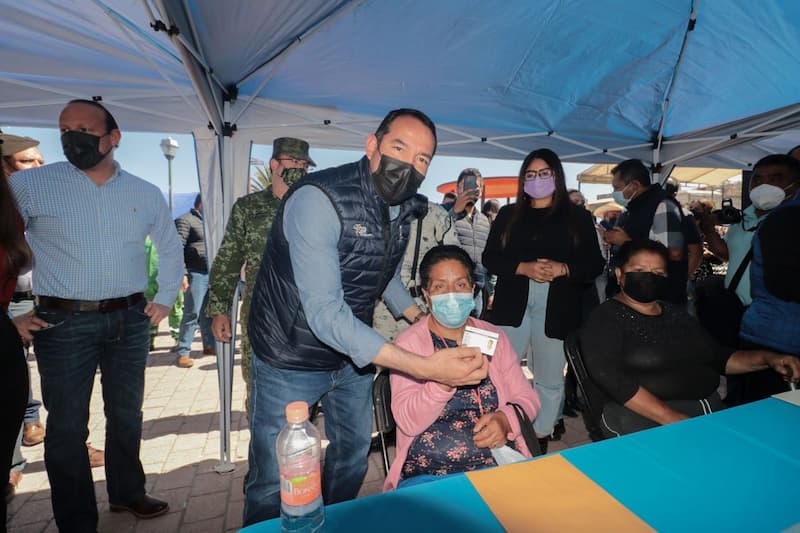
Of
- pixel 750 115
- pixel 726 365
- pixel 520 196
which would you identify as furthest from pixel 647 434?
pixel 750 115

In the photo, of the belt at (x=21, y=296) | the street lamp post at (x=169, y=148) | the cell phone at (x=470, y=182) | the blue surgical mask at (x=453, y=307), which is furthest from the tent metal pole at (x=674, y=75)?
the street lamp post at (x=169, y=148)

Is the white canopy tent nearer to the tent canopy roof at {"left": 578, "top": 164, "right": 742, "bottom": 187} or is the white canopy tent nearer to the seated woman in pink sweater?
the seated woman in pink sweater

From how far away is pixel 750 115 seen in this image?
15.3ft

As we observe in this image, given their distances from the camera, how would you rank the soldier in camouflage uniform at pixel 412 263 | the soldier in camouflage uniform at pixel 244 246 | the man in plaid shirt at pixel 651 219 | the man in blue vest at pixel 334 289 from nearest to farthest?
the man in blue vest at pixel 334 289 < the soldier in camouflage uniform at pixel 244 246 < the soldier in camouflage uniform at pixel 412 263 < the man in plaid shirt at pixel 651 219

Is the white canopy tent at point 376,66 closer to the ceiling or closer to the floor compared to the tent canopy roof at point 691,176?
closer to the floor

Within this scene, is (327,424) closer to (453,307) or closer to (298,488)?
(453,307)

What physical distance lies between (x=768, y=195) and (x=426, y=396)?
10.7 ft

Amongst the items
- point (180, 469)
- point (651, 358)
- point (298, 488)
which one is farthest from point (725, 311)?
point (180, 469)

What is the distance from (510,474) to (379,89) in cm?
377

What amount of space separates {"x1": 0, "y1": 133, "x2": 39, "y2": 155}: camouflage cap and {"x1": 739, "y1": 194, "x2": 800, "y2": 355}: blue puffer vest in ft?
16.2

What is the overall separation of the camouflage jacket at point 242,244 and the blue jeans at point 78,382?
58 cm

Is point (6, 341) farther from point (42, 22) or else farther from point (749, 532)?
point (749, 532)

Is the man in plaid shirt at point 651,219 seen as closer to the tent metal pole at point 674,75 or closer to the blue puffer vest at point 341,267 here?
the tent metal pole at point 674,75

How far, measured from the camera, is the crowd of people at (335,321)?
1.56 metres
